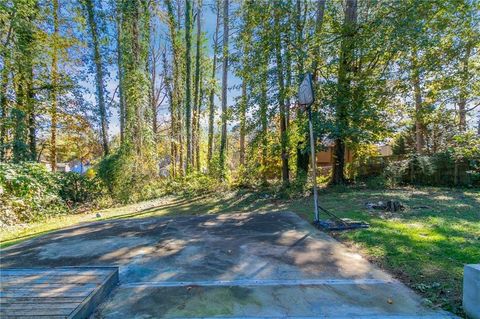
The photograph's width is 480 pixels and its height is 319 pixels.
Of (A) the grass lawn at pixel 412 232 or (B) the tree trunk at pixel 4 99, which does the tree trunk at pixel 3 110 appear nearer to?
(B) the tree trunk at pixel 4 99

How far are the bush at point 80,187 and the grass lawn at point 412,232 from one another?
87.8 inches

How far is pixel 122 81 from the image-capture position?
10250 mm

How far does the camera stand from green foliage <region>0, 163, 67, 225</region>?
6089 millimetres

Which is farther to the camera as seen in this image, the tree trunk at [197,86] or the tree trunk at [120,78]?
the tree trunk at [197,86]

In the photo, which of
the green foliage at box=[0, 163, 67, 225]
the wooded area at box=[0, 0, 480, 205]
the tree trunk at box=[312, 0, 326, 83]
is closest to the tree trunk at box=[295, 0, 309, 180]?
the wooded area at box=[0, 0, 480, 205]

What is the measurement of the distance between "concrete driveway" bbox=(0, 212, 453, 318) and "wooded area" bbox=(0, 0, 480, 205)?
357cm

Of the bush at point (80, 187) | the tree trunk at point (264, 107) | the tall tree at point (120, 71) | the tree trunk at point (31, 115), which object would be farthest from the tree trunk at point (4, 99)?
the tree trunk at point (264, 107)

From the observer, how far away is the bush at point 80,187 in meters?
8.74

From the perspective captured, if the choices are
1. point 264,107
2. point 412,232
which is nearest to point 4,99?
point 264,107

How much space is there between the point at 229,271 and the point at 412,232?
2.73 m

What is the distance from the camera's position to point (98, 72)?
35.6 feet

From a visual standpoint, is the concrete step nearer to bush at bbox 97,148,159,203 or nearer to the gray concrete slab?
the gray concrete slab

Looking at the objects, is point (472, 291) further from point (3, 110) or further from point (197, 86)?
→ point (3, 110)

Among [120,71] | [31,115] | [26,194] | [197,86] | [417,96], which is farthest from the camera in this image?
[197,86]
